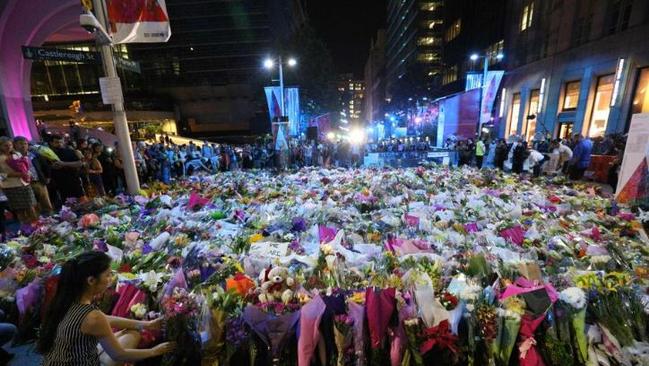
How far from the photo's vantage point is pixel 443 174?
791cm

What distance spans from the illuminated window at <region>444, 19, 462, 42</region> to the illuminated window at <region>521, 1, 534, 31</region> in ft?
42.5

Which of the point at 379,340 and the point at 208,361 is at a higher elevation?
the point at 379,340

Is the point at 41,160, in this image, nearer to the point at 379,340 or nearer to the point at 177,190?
the point at 177,190

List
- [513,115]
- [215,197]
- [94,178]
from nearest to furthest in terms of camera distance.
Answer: [215,197] < [94,178] < [513,115]

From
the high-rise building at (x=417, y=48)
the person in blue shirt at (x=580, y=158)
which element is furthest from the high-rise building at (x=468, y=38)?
the person in blue shirt at (x=580, y=158)

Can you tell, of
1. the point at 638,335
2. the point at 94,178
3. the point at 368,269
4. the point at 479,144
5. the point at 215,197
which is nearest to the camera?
the point at 638,335

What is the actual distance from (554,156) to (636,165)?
17.7ft

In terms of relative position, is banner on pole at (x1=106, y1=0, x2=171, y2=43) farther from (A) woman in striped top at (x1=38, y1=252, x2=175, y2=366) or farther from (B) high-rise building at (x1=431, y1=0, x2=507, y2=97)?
(B) high-rise building at (x1=431, y1=0, x2=507, y2=97)

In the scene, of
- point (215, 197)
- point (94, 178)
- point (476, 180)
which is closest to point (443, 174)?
point (476, 180)

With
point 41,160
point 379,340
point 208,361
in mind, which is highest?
point 41,160

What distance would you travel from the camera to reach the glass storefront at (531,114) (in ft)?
79.0

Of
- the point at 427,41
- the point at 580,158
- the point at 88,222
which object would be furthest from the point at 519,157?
the point at 427,41

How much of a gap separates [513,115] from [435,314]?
31349mm

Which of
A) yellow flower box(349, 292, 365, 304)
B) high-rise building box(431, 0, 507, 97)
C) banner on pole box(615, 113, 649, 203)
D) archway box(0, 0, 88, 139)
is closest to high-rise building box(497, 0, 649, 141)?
high-rise building box(431, 0, 507, 97)
